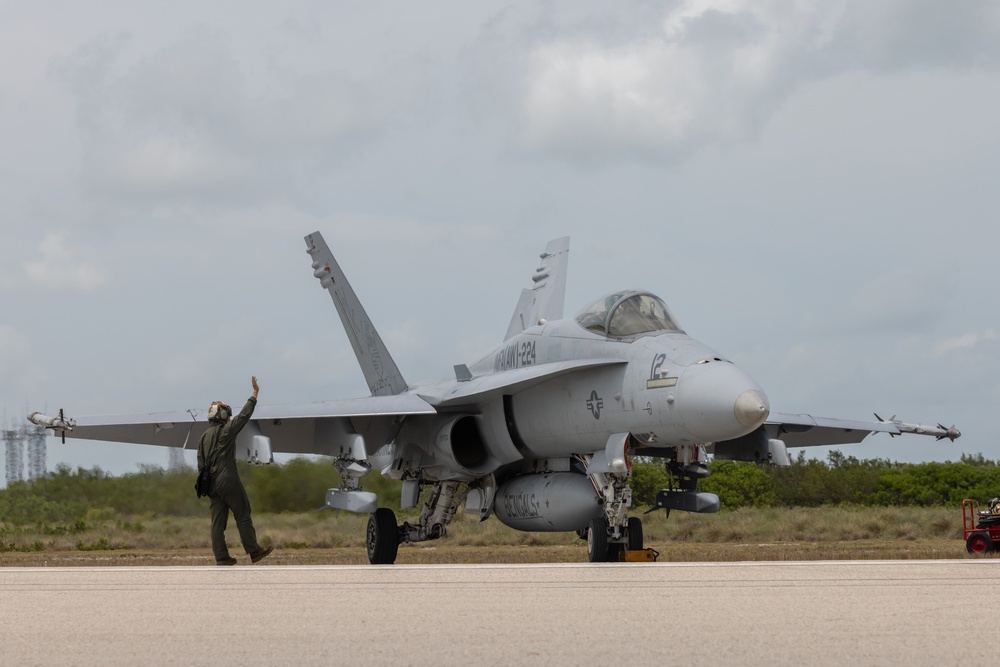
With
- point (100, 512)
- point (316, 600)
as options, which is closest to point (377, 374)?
point (100, 512)

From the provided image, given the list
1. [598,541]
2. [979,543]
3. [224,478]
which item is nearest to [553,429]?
[598,541]

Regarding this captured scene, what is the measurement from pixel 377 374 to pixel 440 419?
11.5 feet

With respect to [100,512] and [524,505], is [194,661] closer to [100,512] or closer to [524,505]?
[524,505]

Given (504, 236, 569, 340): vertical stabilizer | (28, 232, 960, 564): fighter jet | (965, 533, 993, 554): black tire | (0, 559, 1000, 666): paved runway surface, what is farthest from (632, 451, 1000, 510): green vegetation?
(0, 559, 1000, 666): paved runway surface

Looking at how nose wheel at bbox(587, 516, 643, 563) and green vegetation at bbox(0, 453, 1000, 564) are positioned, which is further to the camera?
green vegetation at bbox(0, 453, 1000, 564)

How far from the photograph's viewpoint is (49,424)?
1466cm

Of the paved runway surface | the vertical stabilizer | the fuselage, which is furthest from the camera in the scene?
the vertical stabilizer

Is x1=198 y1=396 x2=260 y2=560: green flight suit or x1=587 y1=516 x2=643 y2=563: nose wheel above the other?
x1=198 y1=396 x2=260 y2=560: green flight suit

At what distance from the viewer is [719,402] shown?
11156 millimetres

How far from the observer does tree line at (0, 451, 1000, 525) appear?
21922 millimetres

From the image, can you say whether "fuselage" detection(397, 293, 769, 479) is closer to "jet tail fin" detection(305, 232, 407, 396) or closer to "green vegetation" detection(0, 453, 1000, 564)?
"jet tail fin" detection(305, 232, 407, 396)

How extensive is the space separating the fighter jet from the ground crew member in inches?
72.1

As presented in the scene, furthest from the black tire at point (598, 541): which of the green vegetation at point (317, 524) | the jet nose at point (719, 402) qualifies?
the green vegetation at point (317, 524)

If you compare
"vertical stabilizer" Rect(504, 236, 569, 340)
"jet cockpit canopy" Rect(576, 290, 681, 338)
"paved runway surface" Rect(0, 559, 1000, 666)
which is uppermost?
"vertical stabilizer" Rect(504, 236, 569, 340)
